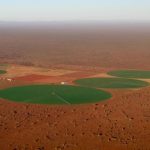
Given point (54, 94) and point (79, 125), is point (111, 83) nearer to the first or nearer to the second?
point (54, 94)

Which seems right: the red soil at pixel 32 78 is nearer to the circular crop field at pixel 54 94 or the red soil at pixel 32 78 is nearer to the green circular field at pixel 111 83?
the circular crop field at pixel 54 94

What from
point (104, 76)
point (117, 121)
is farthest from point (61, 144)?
point (104, 76)

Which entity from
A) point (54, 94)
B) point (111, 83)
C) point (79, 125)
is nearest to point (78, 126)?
point (79, 125)

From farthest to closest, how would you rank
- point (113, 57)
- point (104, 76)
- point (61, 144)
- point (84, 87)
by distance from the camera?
point (113, 57), point (104, 76), point (84, 87), point (61, 144)

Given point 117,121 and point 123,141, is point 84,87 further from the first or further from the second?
point 123,141

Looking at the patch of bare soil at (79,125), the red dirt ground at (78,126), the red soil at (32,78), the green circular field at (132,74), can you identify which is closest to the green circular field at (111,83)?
the green circular field at (132,74)

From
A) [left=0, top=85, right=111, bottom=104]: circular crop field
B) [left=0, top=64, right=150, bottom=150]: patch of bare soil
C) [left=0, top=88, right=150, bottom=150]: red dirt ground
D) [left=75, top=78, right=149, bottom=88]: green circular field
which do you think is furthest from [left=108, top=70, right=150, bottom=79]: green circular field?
[left=0, top=88, right=150, bottom=150]: red dirt ground

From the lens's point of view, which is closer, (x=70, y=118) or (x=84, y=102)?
(x=70, y=118)
